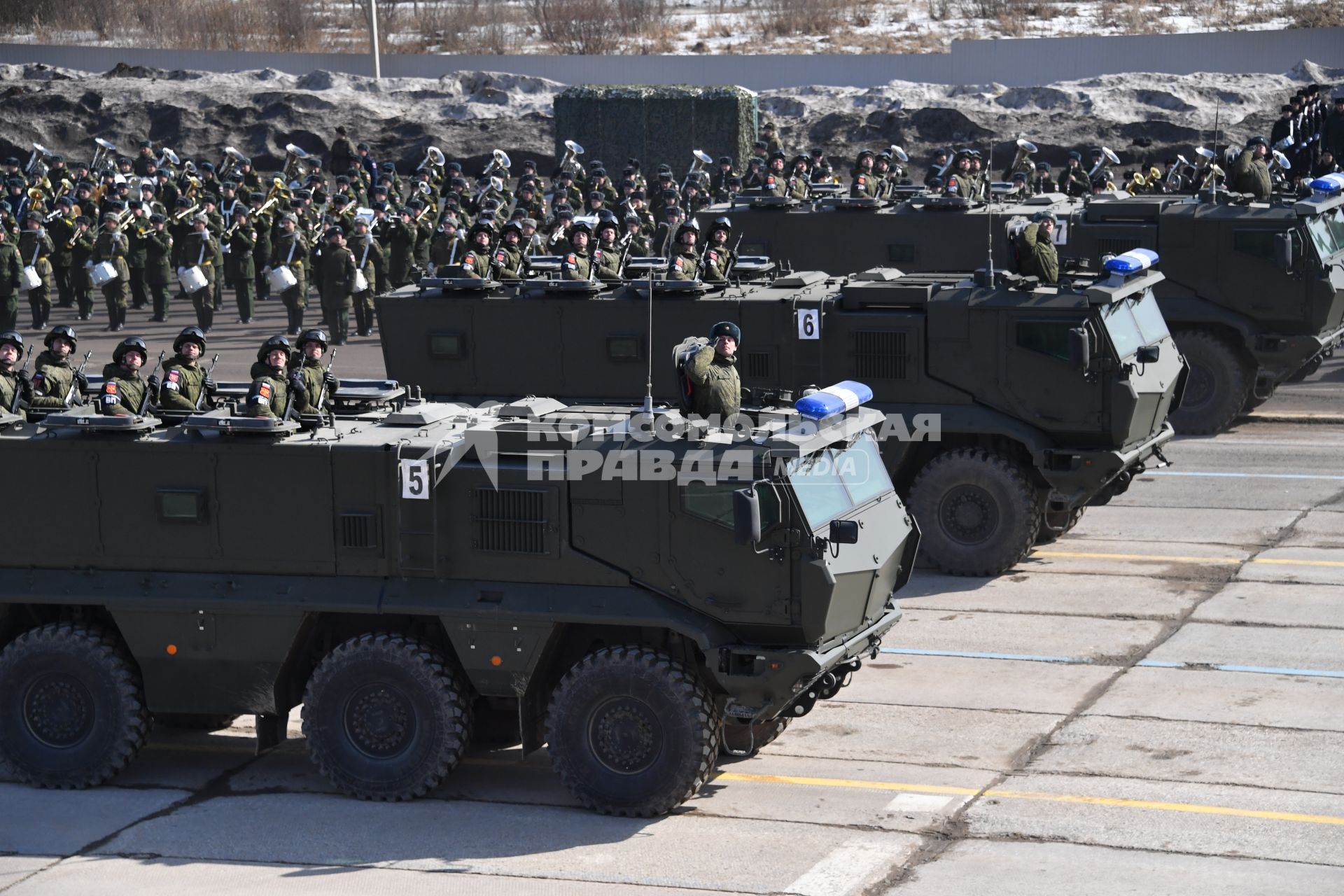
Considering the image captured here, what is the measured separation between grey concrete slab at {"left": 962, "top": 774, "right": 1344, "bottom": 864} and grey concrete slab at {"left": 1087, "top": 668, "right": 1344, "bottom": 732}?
4.58 feet

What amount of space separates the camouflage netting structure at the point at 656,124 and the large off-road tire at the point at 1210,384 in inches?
884

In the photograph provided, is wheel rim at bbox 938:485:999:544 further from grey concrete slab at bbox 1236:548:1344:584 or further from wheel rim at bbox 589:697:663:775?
wheel rim at bbox 589:697:663:775

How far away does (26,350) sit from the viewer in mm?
16875

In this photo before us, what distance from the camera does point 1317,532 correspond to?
59.9 feet

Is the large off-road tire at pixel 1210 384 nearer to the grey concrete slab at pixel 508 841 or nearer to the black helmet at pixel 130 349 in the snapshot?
the black helmet at pixel 130 349

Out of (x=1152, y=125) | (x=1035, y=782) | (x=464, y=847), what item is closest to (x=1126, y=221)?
(x=1035, y=782)

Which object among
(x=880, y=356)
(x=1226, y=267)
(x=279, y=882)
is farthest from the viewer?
(x=1226, y=267)

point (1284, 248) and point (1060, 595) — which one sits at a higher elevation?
point (1284, 248)

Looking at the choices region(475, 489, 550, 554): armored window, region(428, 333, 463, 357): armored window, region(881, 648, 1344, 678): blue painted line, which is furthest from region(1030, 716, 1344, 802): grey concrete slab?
region(428, 333, 463, 357): armored window

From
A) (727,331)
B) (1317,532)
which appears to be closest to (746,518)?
(727,331)

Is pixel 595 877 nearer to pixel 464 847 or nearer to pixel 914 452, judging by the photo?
pixel 464 847

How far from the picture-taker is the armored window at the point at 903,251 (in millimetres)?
23641

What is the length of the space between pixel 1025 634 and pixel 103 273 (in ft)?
60.6

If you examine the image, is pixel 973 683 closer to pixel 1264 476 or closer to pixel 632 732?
pixel 632 732
